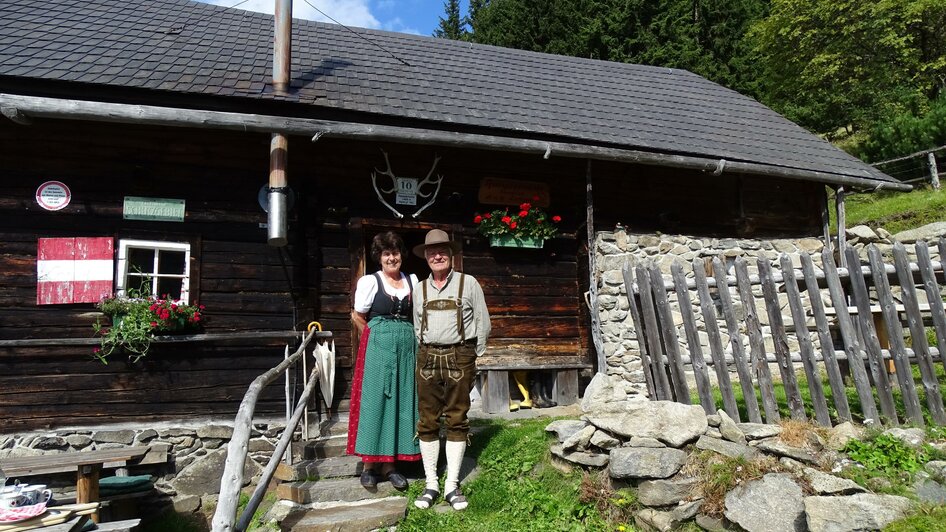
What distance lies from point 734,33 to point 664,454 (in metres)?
23.5

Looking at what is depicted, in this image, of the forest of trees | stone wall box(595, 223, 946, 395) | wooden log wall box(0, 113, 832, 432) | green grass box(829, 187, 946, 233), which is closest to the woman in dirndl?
wooden log wall box(0, 113, 832, 432)

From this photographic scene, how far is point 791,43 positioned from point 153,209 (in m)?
24.1

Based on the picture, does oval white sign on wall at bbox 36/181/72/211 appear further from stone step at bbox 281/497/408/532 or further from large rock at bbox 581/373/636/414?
large rock at bbox 581/373/636/414

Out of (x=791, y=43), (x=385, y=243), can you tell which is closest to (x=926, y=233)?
(x=385, y=243)

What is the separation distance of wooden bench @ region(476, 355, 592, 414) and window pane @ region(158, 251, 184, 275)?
344 centimetres

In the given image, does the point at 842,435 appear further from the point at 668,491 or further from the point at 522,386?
the point at 522,386

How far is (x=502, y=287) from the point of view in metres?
7.34

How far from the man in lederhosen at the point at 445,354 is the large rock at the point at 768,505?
70.0 inches

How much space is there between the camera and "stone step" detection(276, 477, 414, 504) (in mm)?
4391

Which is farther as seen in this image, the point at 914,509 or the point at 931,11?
the point at 931,11

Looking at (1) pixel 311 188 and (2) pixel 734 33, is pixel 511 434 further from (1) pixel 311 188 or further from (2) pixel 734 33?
(2) pixel 734 33

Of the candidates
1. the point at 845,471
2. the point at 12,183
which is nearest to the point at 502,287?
the point at 845,471

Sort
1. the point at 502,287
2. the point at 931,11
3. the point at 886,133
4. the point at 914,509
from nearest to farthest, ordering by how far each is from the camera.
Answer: the point at 914,509 → the point at 502,287 → the point at 886,133 → the point at 931,11

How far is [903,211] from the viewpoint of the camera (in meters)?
13.5
